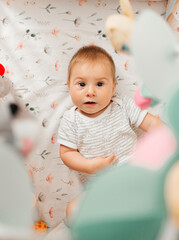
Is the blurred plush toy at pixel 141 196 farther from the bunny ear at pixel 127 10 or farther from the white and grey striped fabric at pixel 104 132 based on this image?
the white and grey striped fabric at pixel 104 132

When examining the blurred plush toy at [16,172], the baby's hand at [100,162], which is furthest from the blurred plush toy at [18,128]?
the baby's hand at [100,162]

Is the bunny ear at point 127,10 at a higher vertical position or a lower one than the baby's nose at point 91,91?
higher

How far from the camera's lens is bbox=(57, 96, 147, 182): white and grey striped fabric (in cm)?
100

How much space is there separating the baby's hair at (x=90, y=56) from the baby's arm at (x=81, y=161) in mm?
249

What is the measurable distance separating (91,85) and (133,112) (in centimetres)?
18

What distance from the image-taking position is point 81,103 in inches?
38.5

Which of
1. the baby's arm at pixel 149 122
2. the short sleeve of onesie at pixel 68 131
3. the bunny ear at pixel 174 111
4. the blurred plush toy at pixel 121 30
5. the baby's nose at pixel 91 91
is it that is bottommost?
the short sleeve of onesie at pixel 68 131

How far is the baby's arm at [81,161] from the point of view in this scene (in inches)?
36.5

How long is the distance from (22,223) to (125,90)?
84 cm

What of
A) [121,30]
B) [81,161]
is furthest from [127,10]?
[81,161]

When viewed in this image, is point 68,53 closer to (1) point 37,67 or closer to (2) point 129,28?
(1) point 37,67

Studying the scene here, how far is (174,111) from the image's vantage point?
1.02 feet

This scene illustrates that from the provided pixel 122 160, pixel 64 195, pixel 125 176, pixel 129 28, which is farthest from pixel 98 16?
pixel 125 176

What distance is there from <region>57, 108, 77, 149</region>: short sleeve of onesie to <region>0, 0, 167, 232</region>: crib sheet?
0.15 ft
